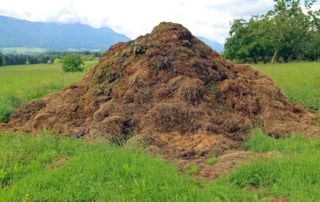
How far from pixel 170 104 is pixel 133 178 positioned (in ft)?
10.8

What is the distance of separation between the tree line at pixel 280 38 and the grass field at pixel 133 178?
34722 mm

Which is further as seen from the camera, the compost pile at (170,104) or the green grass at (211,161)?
the compost pile at (170,104)

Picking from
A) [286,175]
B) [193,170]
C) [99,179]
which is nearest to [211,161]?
[193,170]

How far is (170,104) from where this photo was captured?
8.25m

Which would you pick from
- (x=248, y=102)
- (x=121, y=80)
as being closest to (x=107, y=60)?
(x=121, y=80)

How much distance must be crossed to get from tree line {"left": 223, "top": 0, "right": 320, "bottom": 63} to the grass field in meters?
34.7

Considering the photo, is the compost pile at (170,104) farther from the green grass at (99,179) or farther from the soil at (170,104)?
the green grass at (99,179)

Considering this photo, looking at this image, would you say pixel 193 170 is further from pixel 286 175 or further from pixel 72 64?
pixel 72 64

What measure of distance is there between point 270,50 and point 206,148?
36.4m

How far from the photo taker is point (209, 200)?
15.3 feet

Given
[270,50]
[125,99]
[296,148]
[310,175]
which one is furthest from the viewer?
[270,50]

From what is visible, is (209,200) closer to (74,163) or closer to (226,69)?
(74,163)

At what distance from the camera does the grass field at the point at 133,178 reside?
482 centimetres

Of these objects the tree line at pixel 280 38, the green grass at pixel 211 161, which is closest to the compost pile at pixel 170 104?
the green grass at pixel 211 161
